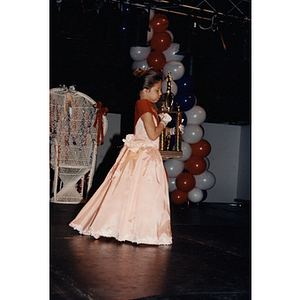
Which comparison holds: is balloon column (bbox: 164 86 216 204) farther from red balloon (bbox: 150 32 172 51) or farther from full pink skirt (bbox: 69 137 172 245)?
full pink skirt (bbox: 69 137 172 245)

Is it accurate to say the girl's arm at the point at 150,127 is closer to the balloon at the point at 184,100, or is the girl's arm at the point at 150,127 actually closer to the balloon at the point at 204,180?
the balloon at the point at 184,100

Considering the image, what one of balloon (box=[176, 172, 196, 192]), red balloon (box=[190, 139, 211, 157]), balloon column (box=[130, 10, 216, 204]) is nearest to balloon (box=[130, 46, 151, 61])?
balloon column (box=[130, 10, 216, 204])

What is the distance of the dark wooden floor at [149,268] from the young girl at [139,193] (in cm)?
8

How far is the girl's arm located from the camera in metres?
2.61

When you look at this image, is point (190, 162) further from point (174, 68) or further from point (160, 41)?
point (160, 41)

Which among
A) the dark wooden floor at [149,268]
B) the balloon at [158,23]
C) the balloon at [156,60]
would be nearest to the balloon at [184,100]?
the balloon at [156,60]

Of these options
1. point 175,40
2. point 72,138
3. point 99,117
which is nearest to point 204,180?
point 99,117

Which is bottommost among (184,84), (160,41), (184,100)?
(184,100)

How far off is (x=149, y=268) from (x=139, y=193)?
75 cm

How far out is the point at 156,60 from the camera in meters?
4.96

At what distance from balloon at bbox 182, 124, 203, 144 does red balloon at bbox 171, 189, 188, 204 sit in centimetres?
79

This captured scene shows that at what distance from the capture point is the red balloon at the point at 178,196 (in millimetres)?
5320

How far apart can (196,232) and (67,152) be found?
9.05 ft
